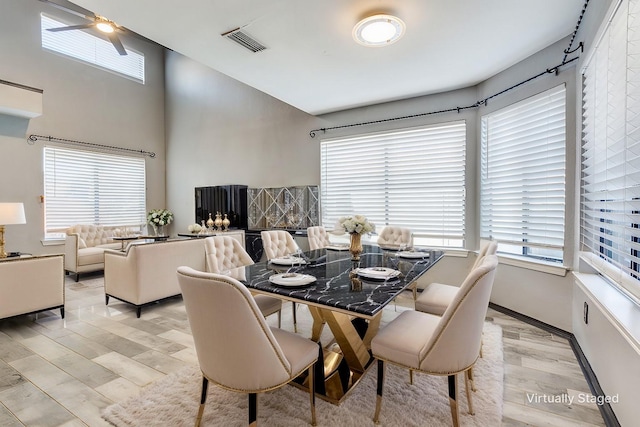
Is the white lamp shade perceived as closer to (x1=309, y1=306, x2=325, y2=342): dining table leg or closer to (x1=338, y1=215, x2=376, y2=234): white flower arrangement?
(x1=309, y1=306, x2=325, y2=342): dining table leg

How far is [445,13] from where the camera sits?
2412 millimetres

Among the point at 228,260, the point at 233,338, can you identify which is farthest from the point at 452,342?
the point at 228,260

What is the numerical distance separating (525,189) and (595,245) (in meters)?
1.00

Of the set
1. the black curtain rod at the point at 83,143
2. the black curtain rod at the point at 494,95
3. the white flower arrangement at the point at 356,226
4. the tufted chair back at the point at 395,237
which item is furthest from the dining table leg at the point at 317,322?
the black curtain rod at the point at 83,143

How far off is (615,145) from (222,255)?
298 centimetres

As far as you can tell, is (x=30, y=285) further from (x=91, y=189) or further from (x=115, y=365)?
(x=91, y=189)

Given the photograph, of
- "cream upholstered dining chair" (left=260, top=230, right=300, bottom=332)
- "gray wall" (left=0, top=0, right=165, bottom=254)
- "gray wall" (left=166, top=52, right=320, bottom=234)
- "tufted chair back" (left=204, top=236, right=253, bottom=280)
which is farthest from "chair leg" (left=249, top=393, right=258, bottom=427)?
"gray wall" (left=0, top=0, right=165, bottom=254)

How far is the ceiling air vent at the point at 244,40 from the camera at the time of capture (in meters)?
2.68

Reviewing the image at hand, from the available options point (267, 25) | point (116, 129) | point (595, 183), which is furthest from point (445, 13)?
point (116, 129)

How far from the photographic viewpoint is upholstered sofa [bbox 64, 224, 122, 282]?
4953 mm

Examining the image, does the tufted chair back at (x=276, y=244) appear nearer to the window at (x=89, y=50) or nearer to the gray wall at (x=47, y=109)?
the gray wall at (x=47, y=109)

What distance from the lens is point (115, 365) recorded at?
2.29 meters

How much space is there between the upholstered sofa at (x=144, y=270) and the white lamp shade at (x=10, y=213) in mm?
877

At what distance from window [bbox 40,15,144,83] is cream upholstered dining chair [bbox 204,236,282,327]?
583cm
